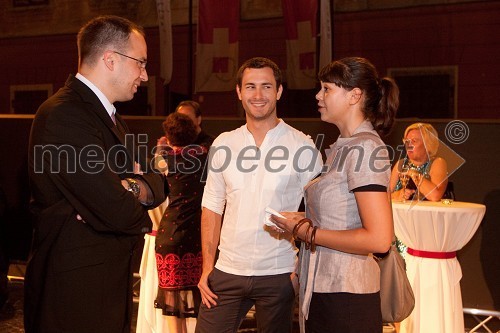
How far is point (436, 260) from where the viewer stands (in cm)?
381

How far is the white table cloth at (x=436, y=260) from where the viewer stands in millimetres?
3689

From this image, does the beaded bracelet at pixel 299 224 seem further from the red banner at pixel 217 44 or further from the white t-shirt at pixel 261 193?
the red banner at pixel 217 44

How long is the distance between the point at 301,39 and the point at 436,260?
6.17m

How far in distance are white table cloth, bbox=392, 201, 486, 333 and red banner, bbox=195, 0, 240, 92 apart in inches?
248

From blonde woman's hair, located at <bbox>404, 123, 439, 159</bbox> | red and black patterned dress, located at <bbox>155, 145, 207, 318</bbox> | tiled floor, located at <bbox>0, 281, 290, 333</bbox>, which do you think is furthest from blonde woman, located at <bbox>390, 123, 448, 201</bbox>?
tiled floor, located at <bbox>0, 281, 290, 333</bbox>

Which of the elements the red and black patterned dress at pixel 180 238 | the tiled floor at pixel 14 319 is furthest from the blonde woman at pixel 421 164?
the tiled floor at pixel 14 319

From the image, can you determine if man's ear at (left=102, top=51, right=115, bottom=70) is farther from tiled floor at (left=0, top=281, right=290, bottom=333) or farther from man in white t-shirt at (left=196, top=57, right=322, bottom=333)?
tiled floor at (left=0, top=281, right=290, bottom=333)

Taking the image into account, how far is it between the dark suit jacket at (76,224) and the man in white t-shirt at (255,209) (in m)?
0.81

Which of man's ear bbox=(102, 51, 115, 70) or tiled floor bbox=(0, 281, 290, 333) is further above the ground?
man's ear bbox=(102, 51, 115, 70)

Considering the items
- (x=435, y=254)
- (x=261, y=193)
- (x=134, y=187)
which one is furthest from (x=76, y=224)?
(x=435, y=254)

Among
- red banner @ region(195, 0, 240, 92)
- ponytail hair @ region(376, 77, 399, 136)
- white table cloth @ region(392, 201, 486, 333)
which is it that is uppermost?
red banner @ region(195, 0, 240, 92)

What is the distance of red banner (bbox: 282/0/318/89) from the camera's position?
921cm

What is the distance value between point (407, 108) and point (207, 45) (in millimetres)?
4059

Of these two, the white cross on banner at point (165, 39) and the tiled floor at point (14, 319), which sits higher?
the white cross on banner at point (165, 39)
